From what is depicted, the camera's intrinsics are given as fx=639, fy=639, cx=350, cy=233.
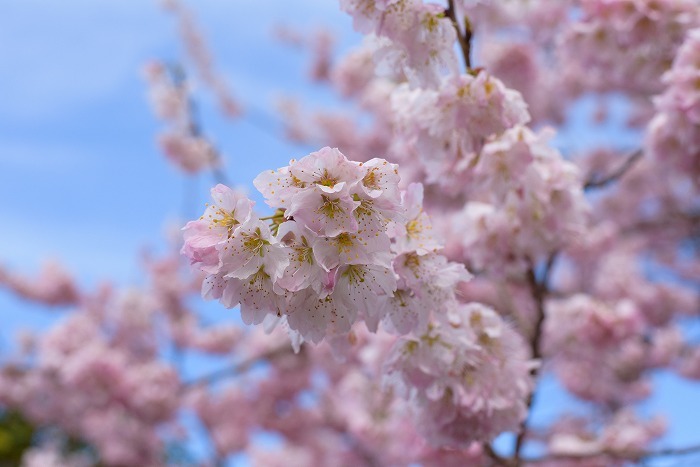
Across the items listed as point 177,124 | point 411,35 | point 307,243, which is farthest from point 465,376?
point 177,124

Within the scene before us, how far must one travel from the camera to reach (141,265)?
8.45m

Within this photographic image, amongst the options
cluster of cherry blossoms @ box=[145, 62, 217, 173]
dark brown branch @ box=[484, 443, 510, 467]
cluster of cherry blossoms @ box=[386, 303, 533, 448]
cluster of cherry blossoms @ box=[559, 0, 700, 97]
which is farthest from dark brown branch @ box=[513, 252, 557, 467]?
cluster of cherry blossoms @ box=[145, 62, 217, 173]

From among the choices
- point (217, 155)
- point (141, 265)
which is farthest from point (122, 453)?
point (141, 265)

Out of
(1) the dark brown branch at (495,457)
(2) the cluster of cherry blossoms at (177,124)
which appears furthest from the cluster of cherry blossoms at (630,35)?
(2) the cluster of cherry blossoms at (177,124)

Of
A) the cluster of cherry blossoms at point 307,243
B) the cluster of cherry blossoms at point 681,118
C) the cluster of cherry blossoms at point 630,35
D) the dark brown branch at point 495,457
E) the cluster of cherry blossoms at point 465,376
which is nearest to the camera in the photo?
the cluster of cherry blossoms at point 307,243

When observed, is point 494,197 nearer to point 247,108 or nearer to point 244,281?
point 244,281

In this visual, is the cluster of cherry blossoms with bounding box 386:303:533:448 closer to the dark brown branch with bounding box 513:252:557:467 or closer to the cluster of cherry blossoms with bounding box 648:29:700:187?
the dark brown branch with bounding box 513:252:557:467

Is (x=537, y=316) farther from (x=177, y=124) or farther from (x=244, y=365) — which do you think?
(x=177, y=124)

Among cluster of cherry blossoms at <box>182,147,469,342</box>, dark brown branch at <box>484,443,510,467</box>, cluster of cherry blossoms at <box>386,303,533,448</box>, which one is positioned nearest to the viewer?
cluster of cherry blossoms at <box>182,147,469,342</box>

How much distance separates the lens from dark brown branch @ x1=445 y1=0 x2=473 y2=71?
1616 mm

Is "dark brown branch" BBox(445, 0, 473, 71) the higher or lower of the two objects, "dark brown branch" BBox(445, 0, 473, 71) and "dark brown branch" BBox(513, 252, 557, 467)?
the higher

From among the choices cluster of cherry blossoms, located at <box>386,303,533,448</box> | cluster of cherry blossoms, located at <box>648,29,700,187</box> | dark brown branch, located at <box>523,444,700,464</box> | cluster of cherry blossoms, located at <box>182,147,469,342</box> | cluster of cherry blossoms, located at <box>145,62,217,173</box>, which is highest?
cluster of cherry blossoms, located at <box>145,62,217,173</box>

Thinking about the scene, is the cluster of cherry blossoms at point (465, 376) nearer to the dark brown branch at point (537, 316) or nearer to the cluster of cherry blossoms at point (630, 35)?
the dark brown branch at point (537, 316)

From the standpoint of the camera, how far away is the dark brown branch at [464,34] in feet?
5.30
